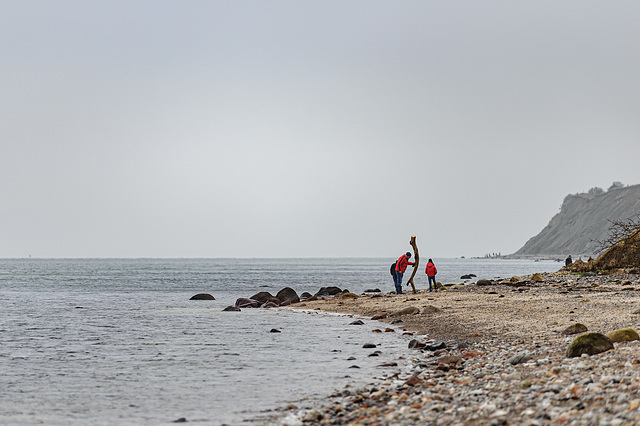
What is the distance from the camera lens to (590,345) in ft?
33.7

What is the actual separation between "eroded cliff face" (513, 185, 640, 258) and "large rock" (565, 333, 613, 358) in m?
152

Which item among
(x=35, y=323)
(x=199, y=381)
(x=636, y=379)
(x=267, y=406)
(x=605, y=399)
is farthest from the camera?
(x=35, y=323)

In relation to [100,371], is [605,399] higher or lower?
higher

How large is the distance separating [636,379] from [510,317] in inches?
458

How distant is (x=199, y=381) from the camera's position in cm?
1168

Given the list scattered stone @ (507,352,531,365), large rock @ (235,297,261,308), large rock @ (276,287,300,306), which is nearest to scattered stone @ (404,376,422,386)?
scattered stone @ (507,352,531,365)

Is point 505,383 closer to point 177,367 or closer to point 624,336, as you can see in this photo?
point 624,336

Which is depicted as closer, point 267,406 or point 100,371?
point 267,406

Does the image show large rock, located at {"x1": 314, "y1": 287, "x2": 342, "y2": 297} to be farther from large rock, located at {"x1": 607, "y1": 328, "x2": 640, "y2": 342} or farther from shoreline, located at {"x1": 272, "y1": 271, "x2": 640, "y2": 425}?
large rock, located at {"x1": 607, "y1": 328, "x2": 640, "y2": 342}

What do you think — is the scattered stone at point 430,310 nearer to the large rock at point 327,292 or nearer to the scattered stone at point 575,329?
the scattered stone at point 575,329

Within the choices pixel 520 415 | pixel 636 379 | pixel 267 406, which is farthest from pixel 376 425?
pixel 636 379

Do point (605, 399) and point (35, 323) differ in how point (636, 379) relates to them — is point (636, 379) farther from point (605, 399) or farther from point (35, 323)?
point (35, 323)

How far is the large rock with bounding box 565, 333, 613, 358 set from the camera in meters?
10.2

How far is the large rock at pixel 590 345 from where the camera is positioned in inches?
403
